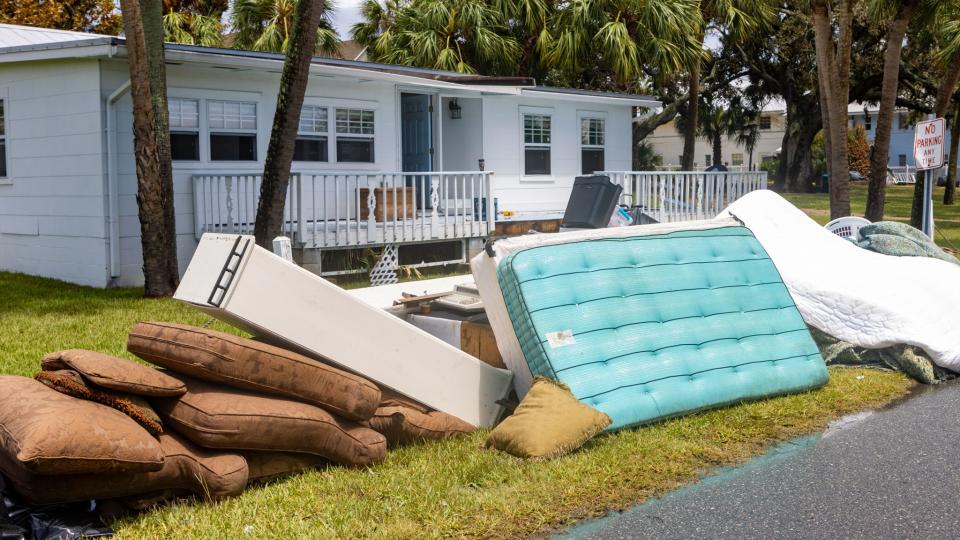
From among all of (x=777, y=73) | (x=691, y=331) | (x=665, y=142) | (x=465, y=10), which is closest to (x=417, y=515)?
(x=691, y=331)

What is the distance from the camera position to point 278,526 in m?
4.14

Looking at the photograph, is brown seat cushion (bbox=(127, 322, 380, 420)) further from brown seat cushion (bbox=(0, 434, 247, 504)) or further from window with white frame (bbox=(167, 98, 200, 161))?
window with white frame (bbox=(167, 98, 200, 161))

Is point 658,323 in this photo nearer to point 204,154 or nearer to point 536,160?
point 204,154

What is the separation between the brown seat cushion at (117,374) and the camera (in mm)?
4180

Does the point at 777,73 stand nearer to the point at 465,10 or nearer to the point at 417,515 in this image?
the point at 465,10

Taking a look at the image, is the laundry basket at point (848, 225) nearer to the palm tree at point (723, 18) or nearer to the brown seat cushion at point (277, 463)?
the brown seat cushion at point (277, 463)

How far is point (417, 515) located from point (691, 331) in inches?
100

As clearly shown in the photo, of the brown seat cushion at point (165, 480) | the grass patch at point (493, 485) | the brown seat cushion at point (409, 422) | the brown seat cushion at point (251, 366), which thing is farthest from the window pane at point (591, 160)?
the brown seat cushion at point (165, 480)

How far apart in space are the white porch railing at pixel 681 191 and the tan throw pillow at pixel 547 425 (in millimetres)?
11310

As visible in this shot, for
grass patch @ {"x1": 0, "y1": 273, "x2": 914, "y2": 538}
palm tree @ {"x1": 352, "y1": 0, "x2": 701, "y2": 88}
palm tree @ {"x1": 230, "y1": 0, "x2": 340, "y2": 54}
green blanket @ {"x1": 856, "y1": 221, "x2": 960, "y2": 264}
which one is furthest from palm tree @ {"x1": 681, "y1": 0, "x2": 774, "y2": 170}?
grass patch @ {"x1": 0, "y1": 273, "x2": 914, "y2": 538}

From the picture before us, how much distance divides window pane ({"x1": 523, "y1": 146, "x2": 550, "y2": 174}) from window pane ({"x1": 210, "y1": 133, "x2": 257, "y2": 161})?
Result: 5.89 metres

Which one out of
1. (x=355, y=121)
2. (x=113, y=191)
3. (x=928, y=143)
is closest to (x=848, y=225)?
(x=928, y=143)

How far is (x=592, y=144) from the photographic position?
19484 millimetres

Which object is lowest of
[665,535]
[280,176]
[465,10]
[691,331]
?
[665,535]
